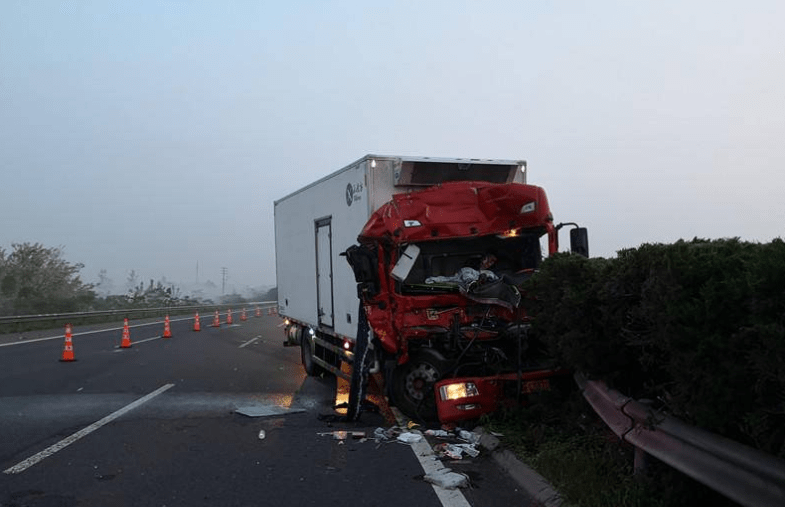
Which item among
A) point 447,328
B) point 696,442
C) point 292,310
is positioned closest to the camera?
point 696,442

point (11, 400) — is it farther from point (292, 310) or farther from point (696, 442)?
point (696, 442)

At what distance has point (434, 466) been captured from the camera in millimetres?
6059

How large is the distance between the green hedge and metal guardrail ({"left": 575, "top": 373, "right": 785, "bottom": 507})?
96 millimetres

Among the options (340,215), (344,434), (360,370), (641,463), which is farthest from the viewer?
(340,215)

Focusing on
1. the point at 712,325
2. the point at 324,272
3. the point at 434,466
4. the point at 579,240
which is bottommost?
the point at 434,466

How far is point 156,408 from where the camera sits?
916 centimetres

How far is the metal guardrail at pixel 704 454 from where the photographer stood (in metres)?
2.93

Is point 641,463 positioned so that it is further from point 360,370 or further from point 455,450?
point 360,370

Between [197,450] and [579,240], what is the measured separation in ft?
17.0

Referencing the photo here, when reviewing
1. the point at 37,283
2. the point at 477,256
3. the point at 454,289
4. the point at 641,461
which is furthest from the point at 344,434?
the point at 37,283

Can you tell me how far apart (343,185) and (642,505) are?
22.0 feet

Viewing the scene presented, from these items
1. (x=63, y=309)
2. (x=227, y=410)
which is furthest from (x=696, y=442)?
(x=63, y=309)

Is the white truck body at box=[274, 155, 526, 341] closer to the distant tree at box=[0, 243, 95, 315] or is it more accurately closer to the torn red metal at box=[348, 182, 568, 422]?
the torn red metal at box=[348, 182, 568, 422]

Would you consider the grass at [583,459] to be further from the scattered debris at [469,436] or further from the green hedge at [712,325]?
the green hedge at [712,325]
